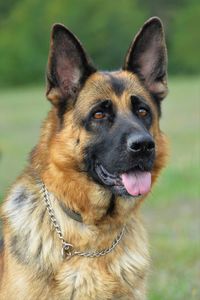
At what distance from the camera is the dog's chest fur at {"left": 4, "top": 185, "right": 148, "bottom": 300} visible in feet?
16.3

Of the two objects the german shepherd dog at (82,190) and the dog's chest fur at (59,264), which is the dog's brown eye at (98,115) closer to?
the german shepherd dog at (82,190)

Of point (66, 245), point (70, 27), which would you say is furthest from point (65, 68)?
point (70, 27)

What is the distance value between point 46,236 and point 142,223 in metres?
0.75

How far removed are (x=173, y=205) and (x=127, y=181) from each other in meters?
6.18

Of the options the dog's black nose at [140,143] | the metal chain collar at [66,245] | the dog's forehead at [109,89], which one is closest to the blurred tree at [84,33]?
the dog's forehead at [109,89]

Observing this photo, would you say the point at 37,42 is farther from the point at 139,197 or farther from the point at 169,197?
the point at 139,197

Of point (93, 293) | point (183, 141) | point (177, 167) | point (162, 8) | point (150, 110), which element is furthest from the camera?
point (162, 8)

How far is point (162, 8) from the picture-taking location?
69.8 metres

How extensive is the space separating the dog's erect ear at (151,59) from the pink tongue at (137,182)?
2.35ft

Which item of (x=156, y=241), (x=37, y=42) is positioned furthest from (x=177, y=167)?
(x=37, y=42)

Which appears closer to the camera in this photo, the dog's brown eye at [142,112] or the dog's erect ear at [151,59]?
the dog's brown eye at [142,112]

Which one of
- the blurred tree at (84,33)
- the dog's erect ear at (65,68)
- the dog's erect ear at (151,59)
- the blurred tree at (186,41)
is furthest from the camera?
the blurred tree at (186,41)

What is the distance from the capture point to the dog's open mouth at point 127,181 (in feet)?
16.5

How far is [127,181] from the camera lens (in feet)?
16.6
